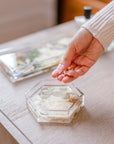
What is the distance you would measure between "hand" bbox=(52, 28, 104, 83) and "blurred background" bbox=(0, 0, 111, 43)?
37.6 inches

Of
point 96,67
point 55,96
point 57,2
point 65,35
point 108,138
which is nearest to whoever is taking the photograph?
point 108,138

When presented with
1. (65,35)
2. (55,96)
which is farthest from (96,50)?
(65,35)

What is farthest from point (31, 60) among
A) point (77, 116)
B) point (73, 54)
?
point (77, 116)

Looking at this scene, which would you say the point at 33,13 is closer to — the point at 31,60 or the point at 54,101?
the point at 31,60

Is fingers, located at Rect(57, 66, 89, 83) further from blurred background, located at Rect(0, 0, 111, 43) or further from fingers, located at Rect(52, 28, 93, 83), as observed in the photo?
blurred background, located at Rect(0, 0, 111, 43)

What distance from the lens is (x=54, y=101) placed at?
0.68 m

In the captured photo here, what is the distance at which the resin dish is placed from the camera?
65 cm

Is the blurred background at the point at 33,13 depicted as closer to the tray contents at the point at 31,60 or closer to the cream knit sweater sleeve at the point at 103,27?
the tray contents at the point at 31,60

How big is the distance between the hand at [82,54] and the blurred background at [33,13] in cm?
95

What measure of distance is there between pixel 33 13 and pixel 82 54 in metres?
1.14

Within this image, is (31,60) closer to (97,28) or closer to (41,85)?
(41,85)

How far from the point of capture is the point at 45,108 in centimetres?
66

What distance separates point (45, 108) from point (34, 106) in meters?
0.03

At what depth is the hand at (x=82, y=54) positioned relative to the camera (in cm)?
76
